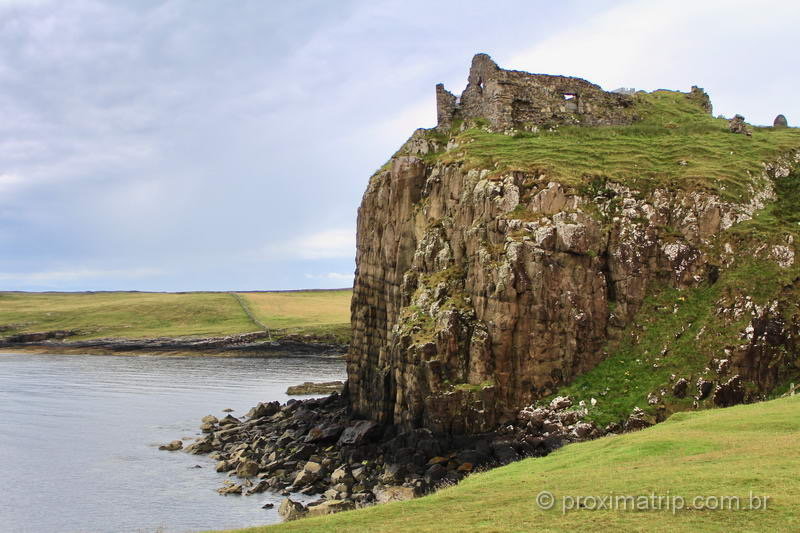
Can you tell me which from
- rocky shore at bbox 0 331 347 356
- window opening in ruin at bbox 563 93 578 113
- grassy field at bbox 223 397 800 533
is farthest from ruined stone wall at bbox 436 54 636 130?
rocky shore at bbox 0 331 347 356

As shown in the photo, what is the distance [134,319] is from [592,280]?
156 meters

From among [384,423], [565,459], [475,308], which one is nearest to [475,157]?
[475,308]

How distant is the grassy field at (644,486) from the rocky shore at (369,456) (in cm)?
617

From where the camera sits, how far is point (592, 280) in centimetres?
4425

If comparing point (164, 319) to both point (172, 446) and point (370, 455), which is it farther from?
point (370, 455)

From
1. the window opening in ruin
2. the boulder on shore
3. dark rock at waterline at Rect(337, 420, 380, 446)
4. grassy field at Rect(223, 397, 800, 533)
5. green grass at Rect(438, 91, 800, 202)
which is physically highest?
the window opening in ruin

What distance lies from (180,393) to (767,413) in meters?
73.9

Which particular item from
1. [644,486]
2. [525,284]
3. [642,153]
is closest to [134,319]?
[642,153]

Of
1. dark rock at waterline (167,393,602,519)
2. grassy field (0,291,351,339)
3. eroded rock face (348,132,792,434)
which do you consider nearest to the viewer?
dark rock at waterline (167,393,602,519)

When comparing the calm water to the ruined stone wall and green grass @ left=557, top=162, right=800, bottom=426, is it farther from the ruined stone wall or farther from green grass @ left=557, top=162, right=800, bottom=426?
the ruined stone wall

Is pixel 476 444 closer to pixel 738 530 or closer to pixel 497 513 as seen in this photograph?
pixel 497 513

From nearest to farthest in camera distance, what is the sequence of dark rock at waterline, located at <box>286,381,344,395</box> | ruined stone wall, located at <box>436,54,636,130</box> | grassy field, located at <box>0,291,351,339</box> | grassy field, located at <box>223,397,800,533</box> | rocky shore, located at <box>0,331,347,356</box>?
grassy field, located at <box>223,397,800,533</box> < ruined stone wall, located at <box>436,54,636,130</box> < dark rock at waterline, located at <box>286,381,344,395</box> < rocky shore, located at <box>0,331,347,356</box> < grassy field, located at <box>0,291,351,339</box>

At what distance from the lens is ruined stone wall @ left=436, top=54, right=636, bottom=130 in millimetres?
59688

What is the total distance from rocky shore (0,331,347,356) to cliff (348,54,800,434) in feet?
307
